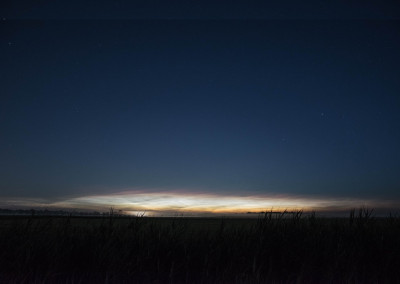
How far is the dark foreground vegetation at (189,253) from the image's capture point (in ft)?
40.8

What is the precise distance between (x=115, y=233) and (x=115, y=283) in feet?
7.59

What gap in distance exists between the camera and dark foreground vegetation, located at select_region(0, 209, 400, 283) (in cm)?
1243

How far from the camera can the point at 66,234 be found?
13.6 meters

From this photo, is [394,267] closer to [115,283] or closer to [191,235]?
[191,235]

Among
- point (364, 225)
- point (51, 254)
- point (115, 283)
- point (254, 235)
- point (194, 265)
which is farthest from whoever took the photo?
point (364, 225)

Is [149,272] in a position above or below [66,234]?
below

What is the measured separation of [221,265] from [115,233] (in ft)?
13.2

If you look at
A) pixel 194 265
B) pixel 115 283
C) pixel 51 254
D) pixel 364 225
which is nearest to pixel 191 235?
pixel 194 265

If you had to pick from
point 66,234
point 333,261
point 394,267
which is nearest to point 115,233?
point 66,234

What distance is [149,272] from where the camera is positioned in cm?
1289

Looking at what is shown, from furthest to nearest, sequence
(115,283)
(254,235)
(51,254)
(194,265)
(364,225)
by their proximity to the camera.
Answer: (364,225)
(254,235)
(194,265)
(51,254)
(115,283)

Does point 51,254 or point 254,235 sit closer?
point 51,254

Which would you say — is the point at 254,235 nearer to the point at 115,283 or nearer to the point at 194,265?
the point at 194,265

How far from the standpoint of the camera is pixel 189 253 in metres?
13.6
